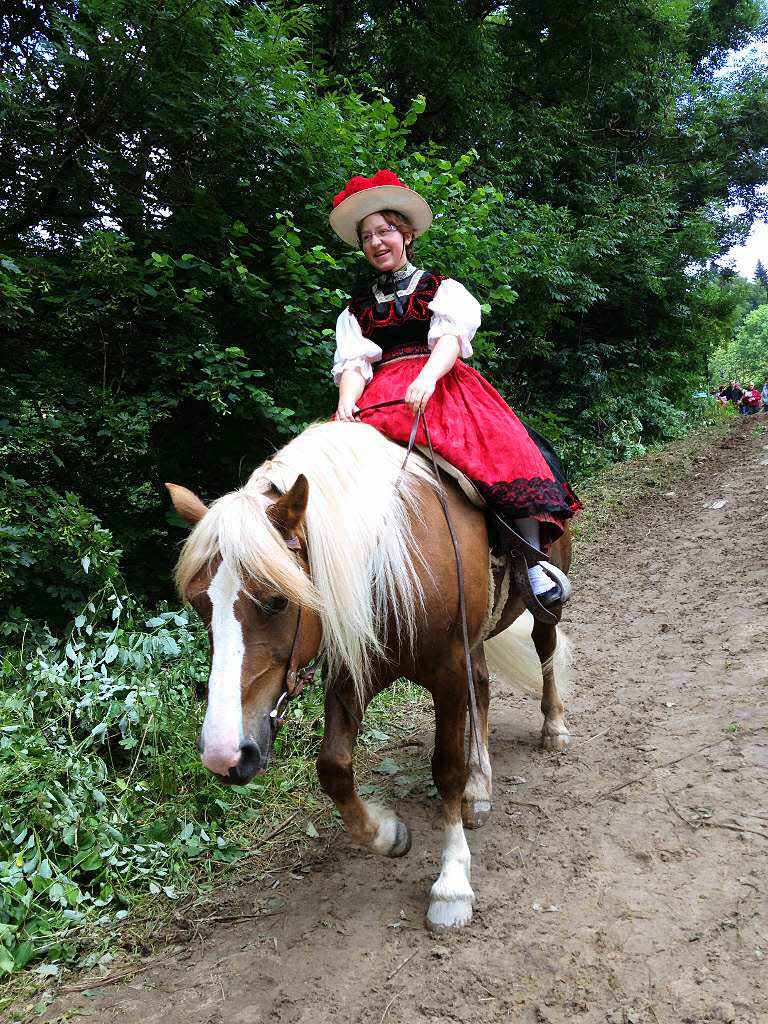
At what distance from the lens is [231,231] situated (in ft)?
13.3

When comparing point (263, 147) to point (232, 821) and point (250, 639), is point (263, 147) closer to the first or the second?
point (250, 639)

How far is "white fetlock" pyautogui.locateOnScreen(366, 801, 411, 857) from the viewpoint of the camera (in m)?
2.37

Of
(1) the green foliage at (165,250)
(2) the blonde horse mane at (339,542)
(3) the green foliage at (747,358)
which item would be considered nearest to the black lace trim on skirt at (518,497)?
(2) the blonde horse mane at (339,542)

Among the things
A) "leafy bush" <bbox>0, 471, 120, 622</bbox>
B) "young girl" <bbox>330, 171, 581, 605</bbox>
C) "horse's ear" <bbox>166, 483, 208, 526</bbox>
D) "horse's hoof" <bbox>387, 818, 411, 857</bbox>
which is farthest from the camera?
"leafy bush" <bbox>0, 471, 120, 622</bbox>

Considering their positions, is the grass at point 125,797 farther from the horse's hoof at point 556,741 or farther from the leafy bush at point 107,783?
the horse's hoof at point 556,741

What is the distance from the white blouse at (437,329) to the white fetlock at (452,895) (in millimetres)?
1885

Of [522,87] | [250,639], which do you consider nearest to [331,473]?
[250,639]

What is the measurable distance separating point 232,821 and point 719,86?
18043mm

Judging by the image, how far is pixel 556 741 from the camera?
144 inches

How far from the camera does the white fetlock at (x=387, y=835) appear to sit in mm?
2373

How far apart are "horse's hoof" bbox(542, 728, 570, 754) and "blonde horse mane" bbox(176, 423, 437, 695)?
1.84 m

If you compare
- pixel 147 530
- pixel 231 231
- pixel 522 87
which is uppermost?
pixel 522 87

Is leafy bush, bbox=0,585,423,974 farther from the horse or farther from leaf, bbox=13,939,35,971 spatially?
the horse

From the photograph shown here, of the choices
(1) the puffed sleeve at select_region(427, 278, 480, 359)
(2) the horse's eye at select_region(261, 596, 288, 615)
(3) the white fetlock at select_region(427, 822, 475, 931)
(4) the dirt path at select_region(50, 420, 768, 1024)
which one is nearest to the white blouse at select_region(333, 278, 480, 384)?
(1) the puffed sleeve at select_region(427, 278, 480, 359)
